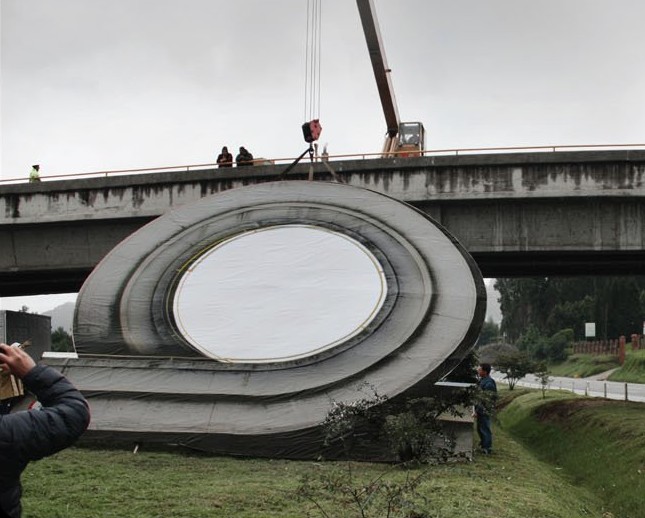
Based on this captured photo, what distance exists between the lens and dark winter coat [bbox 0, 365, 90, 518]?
10.7 feet

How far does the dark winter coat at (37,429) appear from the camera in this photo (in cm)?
327

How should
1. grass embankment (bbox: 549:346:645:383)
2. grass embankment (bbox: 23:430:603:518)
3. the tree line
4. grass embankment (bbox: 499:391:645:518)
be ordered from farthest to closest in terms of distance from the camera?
the tree line
grass embankment (bbox: 549:346:645:383)
grass embankment (bbox: 499:391:645:518)
grass embankment (bbox: 23:430:603:518)

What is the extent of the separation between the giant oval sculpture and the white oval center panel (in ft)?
0.10

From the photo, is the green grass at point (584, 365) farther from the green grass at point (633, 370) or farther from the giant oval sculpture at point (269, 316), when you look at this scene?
the giant oval sculpture at point (269, 316)

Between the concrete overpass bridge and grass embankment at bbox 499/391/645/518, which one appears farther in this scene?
the concrete overpass bridge

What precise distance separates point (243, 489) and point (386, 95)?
27894mm

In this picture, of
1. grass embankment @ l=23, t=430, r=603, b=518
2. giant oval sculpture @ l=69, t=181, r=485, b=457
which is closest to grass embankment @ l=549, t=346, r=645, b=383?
giant oval sculpture @ l=69, t=181, r=485, b=457

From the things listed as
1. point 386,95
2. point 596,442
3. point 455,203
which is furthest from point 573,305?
point 596,442

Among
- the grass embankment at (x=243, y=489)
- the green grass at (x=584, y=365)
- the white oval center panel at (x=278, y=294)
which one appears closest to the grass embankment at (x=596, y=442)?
the grass embankment at (x=243, y=489)

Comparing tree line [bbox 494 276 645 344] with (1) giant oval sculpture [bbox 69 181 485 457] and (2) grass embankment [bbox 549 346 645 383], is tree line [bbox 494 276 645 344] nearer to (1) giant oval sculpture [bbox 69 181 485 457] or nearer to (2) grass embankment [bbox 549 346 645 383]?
(2) grass embankment [bbox 549 346 645 383]

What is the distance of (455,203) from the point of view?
2055 centimetres

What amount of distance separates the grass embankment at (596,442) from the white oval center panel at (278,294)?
483 cm

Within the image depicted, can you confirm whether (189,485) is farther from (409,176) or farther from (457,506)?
(409,176)

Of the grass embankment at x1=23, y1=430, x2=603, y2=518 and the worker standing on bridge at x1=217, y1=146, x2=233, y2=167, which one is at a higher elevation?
the worker standing on bridge at x1=217, y1=146, x2=233, y2=167
